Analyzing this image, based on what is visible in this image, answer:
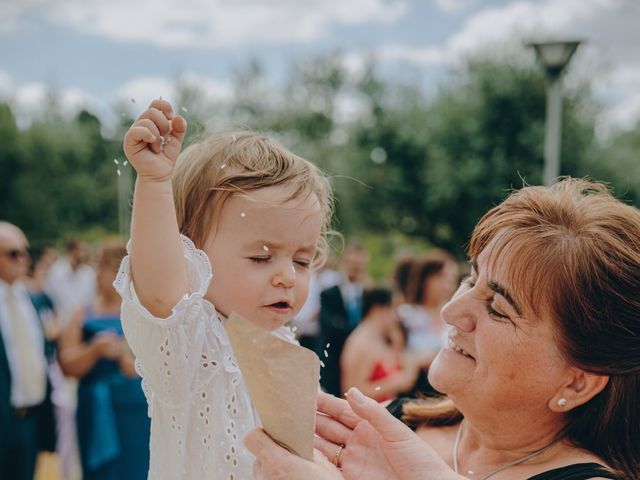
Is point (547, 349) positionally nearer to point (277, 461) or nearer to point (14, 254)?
point (277, 461)

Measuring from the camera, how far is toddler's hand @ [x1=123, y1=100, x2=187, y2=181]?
1.25 metres

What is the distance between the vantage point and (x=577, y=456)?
5.38 feet

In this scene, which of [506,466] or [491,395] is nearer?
[491,395]

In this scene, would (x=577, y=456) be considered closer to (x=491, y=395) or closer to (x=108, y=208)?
(x=491, y=395)

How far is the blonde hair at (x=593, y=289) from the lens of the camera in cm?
157

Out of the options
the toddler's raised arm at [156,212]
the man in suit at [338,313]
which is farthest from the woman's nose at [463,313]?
the man in suit at [338,313]

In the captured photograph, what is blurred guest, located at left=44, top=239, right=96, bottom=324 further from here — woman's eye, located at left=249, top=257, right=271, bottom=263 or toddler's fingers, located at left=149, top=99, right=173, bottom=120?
toddler's fingers, located at left=149, top=99, right=173, bottom=120

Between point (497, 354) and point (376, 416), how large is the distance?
38 centimetres

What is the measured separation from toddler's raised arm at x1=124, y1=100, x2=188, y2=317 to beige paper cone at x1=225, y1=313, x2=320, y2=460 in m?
0.32

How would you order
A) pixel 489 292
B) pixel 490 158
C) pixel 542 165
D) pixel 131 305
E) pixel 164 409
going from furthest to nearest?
pixel 490 158 < pixel 542 165 < pixel 489 292 < pixel 164 409 < pixel 131 305

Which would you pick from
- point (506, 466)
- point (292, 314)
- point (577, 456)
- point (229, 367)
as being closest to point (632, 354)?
point (577, 456)

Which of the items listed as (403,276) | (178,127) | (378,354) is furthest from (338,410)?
(403,276)

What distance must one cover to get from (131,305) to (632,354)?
1.19 meters

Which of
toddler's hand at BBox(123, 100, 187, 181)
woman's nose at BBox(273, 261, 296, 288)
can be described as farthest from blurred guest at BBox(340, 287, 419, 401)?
toddler's hand at BBox(123, 100, 187, 181)
